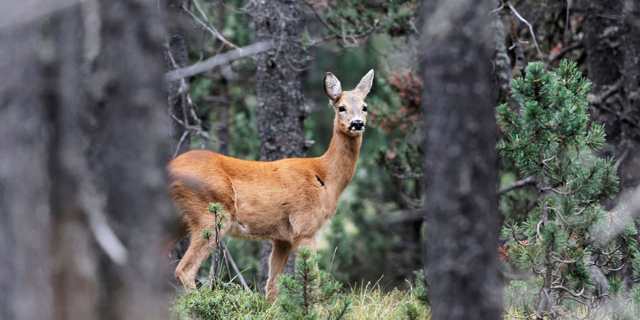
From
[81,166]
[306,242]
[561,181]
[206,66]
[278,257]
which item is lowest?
[278,257]

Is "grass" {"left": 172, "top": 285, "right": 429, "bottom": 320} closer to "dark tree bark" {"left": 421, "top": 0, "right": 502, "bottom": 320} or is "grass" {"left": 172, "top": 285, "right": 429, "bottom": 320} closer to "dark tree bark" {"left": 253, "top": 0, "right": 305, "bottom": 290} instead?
"dark tree bark" {"left": 421, "top": 0, "right": 502, "bottom": 320}

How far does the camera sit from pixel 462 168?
12.3 ft

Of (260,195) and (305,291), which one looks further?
(260,195)

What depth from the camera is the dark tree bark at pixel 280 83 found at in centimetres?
858

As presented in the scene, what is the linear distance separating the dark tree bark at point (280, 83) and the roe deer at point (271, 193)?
3.24 ft

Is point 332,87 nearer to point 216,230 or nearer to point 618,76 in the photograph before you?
point 216,230

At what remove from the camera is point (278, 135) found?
28.5ft

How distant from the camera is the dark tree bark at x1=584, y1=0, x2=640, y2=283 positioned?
827cm

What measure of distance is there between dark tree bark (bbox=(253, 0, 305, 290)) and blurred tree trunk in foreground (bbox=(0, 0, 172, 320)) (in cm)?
529

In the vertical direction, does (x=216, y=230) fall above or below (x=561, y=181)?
below

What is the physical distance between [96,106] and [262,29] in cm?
553

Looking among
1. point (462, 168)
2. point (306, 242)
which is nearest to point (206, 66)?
point (462, 168)

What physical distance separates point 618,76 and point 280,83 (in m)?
4.42

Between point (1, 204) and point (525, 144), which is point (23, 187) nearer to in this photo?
point (1, 204)
